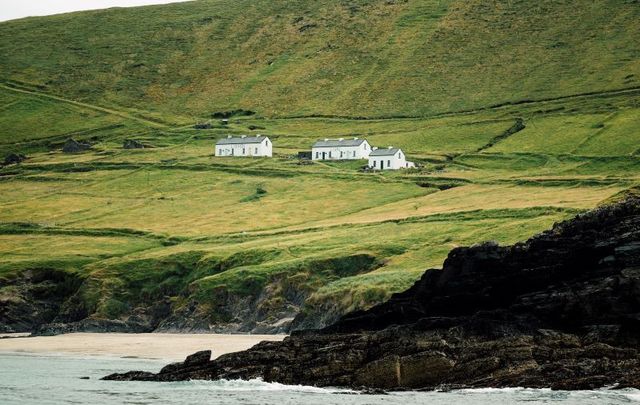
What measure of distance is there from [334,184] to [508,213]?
58310 mm

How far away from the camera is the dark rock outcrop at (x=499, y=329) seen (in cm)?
6744

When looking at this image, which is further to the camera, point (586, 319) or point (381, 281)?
point (381, 281)

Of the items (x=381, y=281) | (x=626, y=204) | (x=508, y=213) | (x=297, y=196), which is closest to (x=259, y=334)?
(x=381, y=281)

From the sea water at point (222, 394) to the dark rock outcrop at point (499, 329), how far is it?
153 cm

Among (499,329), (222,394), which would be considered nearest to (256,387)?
(222,394)

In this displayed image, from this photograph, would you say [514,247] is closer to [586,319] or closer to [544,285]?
[544,285]

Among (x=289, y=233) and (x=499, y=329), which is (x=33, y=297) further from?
(x=499, y=329)

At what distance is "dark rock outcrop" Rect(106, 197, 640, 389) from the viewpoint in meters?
67.4

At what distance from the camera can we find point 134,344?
110438 mm

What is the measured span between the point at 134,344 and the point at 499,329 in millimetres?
49001

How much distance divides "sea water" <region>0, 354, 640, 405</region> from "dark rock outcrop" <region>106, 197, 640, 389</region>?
5.01 feet

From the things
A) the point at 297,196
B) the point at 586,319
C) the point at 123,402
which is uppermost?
the point at 297,196

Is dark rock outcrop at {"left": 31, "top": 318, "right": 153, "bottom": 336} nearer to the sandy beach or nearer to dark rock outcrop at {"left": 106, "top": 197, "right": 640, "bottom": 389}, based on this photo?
the sandy beach

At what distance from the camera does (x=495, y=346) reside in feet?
226
